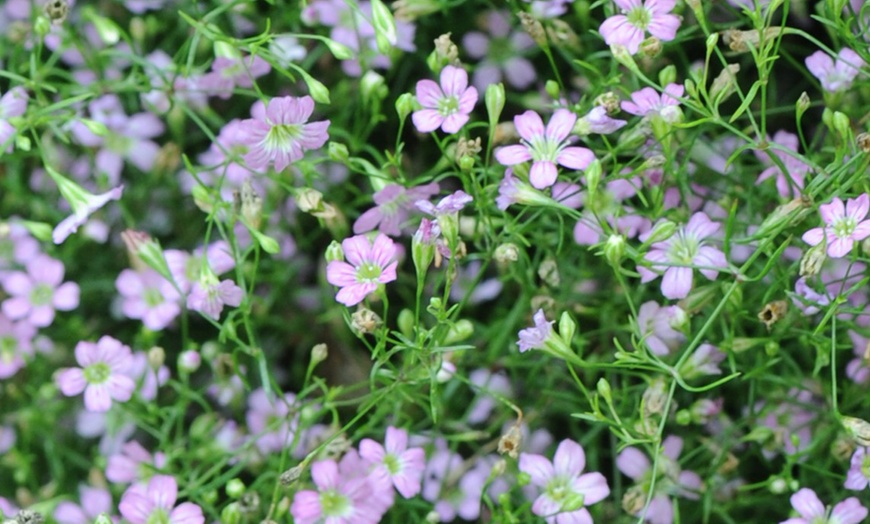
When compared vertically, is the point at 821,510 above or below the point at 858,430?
below

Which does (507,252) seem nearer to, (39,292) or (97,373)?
(97,373)

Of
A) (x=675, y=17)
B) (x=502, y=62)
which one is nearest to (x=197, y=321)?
(x=502, y=62)

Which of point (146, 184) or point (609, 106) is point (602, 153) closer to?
point (609, 106)

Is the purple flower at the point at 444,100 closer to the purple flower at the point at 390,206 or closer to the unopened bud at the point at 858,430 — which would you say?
the purple flower at the point at 390,206

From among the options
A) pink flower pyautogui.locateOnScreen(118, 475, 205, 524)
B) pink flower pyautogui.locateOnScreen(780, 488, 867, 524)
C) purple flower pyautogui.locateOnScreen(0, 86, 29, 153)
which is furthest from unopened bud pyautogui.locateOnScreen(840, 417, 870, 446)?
purple flower pyautogui.locateOnScreen(0, 86, 29, 153)

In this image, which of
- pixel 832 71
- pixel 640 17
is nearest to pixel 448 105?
pixel 640 17

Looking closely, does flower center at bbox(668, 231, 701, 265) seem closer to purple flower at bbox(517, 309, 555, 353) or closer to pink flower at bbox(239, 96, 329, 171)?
purple flower at bbox(517, 309, 555, 353)
